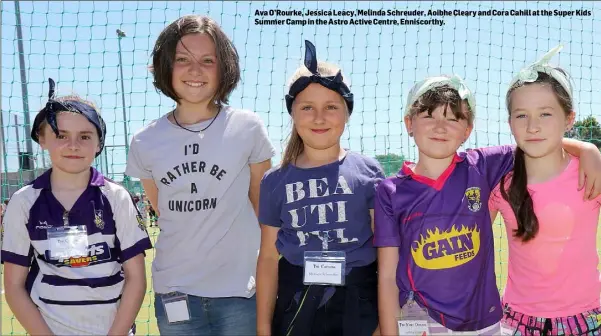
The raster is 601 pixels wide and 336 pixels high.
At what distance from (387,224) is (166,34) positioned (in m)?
1.26

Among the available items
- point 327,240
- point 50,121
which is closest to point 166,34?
point 50,121

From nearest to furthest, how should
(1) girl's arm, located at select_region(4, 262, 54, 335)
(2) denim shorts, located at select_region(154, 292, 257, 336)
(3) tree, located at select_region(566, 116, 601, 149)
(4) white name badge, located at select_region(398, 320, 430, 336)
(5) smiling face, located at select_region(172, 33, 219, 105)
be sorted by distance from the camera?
(4) white name badge, located at select_region(398, 320, 430, 336)
(1) girl's arm, located at select_region(4, 262, 54, 335)
(2) denim shorts, located at select_region(154, 292, 257, 336)
(5) smiling face, located at select_region(172, 33, 219, 105)
(3) tree, located at select_region(566, 116, 601, 149)

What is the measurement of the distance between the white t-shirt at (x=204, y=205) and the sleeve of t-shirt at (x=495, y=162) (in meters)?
0.95

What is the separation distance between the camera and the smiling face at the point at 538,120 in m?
2.05

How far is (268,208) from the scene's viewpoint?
2068mm

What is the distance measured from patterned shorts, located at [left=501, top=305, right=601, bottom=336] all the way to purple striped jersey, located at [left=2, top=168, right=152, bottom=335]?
1.53 m

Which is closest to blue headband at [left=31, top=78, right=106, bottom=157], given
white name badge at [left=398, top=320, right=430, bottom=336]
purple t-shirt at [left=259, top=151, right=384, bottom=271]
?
purple t-shirt at [left=259, top=151, right=384, bottom=271]

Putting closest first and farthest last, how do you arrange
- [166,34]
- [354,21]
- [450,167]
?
[450,167] < [166,34] < [354,21]

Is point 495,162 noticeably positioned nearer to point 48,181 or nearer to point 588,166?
point 588,166

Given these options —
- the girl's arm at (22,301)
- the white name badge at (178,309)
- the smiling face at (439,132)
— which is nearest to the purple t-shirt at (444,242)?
the smiling face at (439,132)

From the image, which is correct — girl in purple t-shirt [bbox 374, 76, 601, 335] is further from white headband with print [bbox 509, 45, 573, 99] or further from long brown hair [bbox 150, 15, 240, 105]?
long brown hair [bbox 150, 15, 240, 105]

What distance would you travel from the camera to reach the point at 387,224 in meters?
1.94

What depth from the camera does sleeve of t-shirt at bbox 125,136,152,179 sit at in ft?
7.27

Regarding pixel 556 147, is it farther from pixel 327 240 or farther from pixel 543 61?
pixel 327 240
